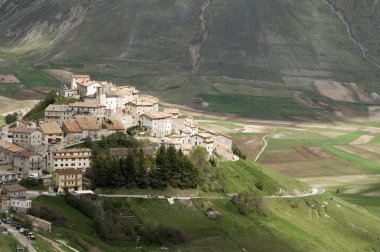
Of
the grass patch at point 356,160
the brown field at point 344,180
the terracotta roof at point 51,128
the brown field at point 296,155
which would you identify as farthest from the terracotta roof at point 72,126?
the grass patch at point 356,160

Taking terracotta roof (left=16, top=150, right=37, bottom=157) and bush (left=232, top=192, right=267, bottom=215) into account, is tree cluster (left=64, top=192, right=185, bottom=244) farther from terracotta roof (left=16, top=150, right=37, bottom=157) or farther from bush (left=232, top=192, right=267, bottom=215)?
bush (left=232, top=192, right=267, bottom=215)

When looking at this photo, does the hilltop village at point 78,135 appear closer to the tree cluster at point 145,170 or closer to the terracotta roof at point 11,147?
the terracotta roof at point 11,147

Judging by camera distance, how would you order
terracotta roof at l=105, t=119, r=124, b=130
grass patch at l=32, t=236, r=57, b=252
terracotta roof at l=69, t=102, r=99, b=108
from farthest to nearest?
1. terracotta roof at l=69, t=102, r=99, b=108
2. terracotta roof at l=105, t=119, r=124, b=130
3. grass patch at l=32, t=236, r=57, b=252

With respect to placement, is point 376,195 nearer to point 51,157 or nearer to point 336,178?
point 336,178

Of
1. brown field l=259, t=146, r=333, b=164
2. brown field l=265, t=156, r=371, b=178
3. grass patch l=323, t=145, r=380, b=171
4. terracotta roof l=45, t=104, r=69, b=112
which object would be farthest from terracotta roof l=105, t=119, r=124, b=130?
grass patch l=323, t=145, r=380, b=171

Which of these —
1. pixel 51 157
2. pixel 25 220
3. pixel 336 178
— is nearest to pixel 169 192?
pixel 51 157

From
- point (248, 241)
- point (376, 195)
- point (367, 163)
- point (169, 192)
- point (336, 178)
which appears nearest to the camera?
point (248, 241)

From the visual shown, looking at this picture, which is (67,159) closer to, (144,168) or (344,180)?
(144,168)

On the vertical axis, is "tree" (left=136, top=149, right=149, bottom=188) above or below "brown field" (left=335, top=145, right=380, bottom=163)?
above
